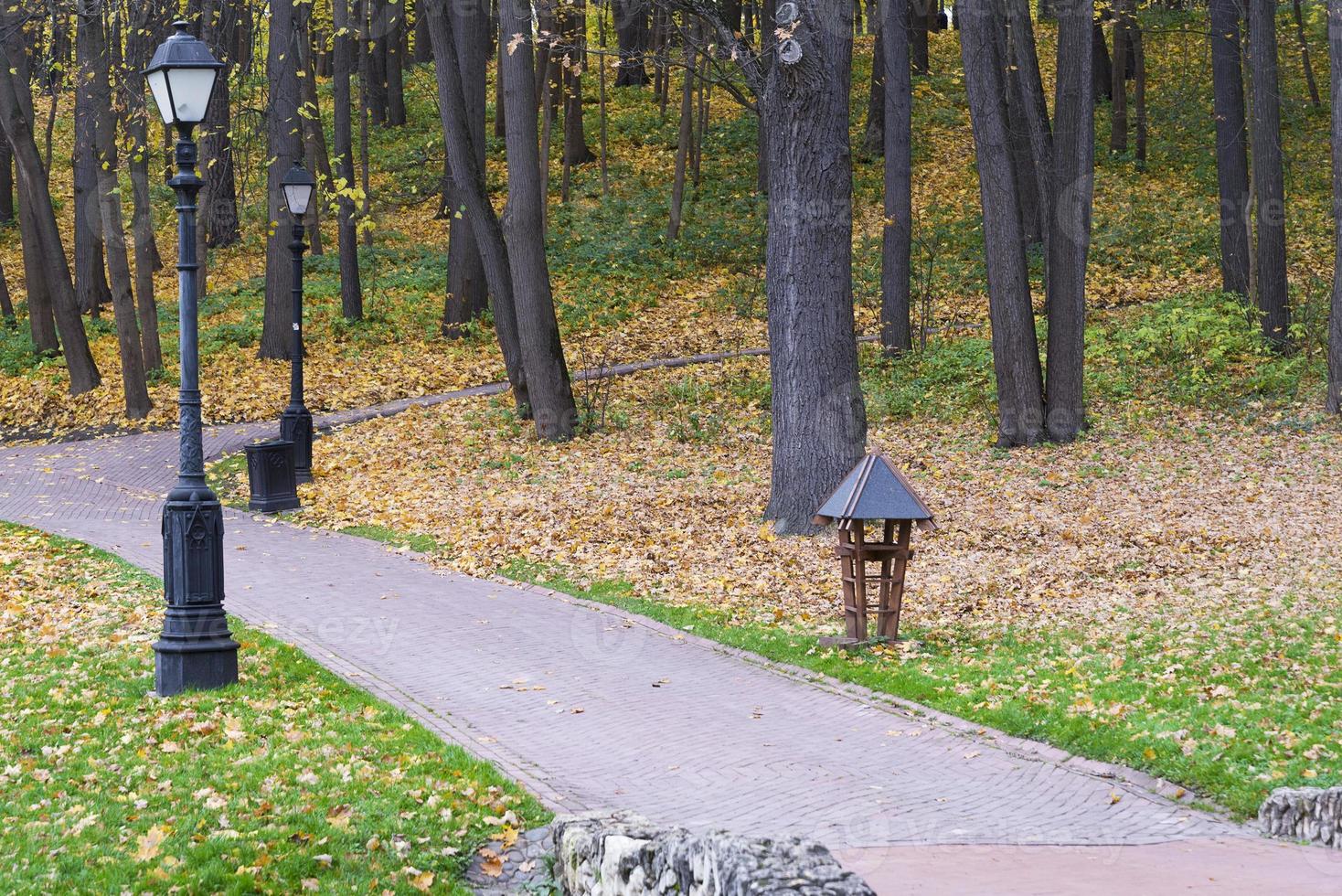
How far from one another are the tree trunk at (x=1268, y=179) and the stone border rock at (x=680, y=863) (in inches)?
666

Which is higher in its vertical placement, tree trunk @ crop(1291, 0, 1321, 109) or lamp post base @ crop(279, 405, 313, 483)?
tree trunk @ crop(1291, 0, 1321, 109)

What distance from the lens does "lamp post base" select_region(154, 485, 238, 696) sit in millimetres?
8375

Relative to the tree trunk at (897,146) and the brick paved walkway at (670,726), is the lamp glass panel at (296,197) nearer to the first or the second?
the brick paved walkway at (670,726)

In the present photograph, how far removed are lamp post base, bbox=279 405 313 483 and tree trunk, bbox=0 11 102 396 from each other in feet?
25.7

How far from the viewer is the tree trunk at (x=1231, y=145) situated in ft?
68.0

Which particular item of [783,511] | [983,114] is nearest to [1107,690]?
[783,511]

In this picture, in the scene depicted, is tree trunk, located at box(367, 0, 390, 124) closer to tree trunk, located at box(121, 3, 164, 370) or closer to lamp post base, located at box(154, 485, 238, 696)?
tree trunk, located at box(121, 3, 164, 370)

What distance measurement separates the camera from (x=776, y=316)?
12.8 meters

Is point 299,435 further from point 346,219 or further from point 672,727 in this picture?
point 672,727

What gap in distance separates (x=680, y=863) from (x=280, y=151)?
21054mm

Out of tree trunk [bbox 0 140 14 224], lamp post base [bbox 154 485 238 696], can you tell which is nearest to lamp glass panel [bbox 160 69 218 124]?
lamp post base [bbox 154 485 238 696]

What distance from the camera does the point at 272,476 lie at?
16.2 m

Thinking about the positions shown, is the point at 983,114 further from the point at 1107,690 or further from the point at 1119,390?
the point at 1107,690

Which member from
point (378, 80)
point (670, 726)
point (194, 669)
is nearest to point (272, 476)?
point (194, 669)
